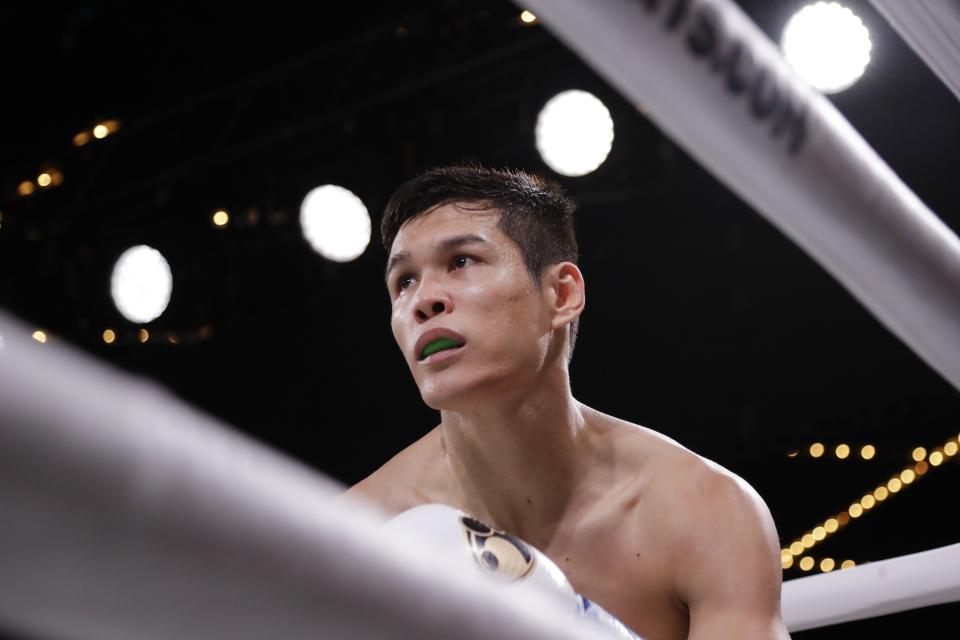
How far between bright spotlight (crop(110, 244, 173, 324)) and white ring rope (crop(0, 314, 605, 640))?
4.39 m

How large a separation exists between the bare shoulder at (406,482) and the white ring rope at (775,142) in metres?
0.78

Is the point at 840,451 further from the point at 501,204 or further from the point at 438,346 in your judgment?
the point at 438,346

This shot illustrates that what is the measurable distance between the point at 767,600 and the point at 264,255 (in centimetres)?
354

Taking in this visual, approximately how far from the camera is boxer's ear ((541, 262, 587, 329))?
5.37 feet

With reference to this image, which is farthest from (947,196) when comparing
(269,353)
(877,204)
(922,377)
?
(269,353)

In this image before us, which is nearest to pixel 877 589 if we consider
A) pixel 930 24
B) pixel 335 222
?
pixel 930 24

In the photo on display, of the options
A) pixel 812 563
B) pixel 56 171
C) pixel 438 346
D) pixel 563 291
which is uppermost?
pixel 56 171

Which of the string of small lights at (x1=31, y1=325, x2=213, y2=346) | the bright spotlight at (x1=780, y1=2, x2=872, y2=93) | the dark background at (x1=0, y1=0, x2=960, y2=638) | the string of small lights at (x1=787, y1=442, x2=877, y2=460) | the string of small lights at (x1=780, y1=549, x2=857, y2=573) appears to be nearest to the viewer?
the bright spotlight at (x1=780, y1=2, x2=872, y2=93)

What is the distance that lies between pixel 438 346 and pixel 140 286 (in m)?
3.39

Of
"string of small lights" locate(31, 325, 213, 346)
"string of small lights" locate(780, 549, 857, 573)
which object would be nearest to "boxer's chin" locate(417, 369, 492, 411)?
"string of small lights" locate(780, 549, 857, 573)

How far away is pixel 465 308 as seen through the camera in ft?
4.93

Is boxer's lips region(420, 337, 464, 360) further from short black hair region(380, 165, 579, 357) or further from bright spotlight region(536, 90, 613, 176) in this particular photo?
bright spotlight region(536, 90, 613, 176)

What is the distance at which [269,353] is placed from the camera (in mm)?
5102

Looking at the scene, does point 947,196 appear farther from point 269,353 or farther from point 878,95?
point 269,353
